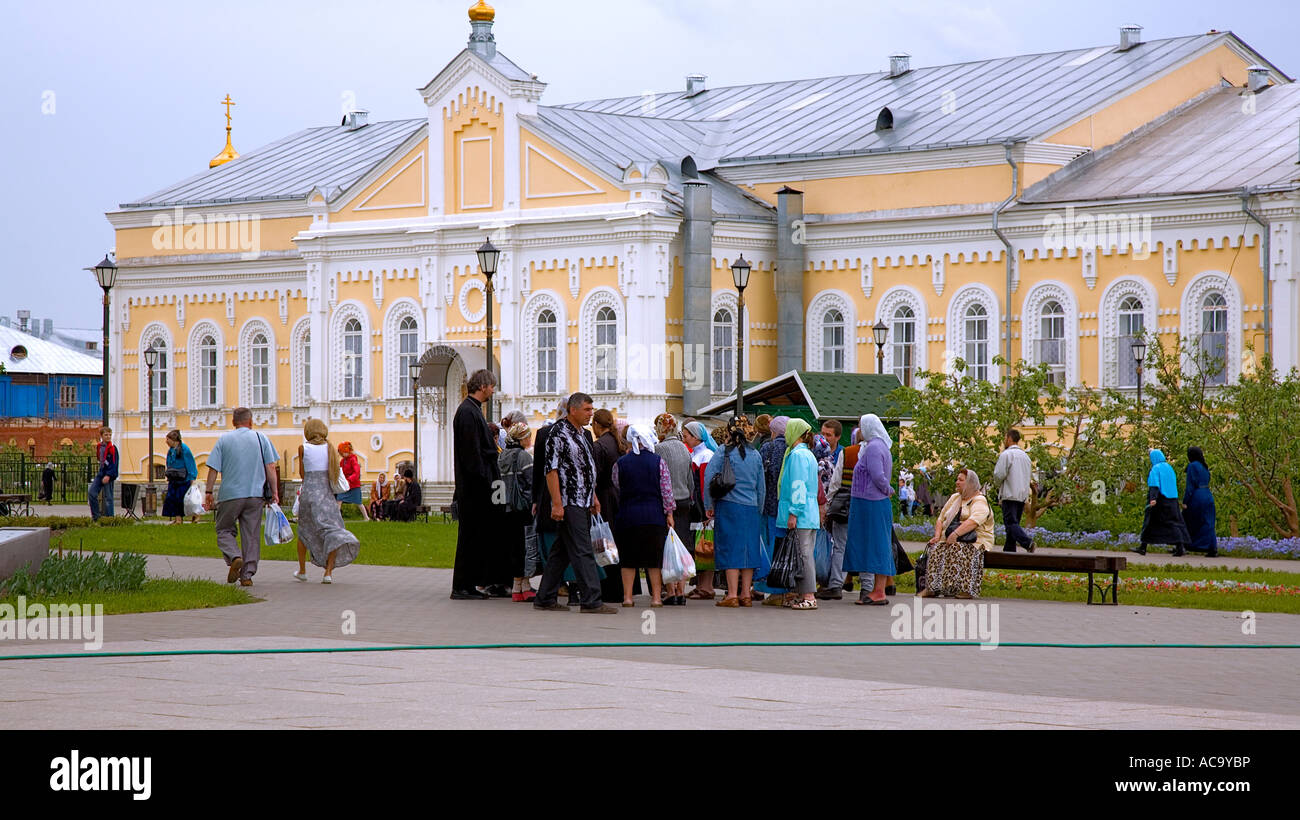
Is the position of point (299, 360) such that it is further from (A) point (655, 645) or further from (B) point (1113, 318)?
(A) point (655, 645)

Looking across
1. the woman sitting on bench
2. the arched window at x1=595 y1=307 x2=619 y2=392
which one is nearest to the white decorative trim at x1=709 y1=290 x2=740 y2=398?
the arched window at x1=595 y1=307 x2=619 y2=392

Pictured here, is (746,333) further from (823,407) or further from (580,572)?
(580,572)

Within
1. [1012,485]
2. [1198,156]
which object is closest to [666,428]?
[1012,485]

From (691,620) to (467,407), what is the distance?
10.7ft

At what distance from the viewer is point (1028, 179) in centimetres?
4122

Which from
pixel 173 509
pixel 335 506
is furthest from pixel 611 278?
pixel 335 506

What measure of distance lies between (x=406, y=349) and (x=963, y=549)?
2944 centimetres

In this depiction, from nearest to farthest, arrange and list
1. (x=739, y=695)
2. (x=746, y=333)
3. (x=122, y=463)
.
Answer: (x=739, y=695) → (x=746, y=333) → (x=122, y=463)

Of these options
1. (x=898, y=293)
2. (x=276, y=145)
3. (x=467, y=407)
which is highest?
(x=276, y=145)

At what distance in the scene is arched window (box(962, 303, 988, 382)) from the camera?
41.8 metres

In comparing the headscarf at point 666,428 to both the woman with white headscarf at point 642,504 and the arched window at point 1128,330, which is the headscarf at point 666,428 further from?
the arched window at point 1128,330

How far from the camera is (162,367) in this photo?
174 ft

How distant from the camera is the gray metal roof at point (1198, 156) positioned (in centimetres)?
3894

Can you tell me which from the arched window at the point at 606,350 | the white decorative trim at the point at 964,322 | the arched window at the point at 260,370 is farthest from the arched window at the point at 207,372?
the white decorative trim at the point at 964,322
